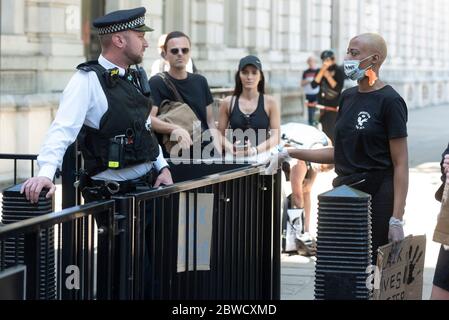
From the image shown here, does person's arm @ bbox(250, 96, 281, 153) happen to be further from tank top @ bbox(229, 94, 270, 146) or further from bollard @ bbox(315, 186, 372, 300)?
bollard @ bbox(315, 186, 372, 300)

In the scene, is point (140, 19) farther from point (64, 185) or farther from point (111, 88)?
point (64, 185)

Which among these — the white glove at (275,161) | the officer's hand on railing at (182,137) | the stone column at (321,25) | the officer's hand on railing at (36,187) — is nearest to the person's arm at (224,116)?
the officer's hand on railing at (182,137)

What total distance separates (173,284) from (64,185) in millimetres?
1106

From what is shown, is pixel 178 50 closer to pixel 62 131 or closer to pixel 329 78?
pixel 62 131

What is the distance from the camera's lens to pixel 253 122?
9281 millimetres

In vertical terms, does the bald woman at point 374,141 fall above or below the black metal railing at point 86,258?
above

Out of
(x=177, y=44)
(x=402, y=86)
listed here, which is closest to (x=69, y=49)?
(x=177, y=44)

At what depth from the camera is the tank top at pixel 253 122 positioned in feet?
30.3

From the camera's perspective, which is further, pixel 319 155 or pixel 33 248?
pixel 319 155

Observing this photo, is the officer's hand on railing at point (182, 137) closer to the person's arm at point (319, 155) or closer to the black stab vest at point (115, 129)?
the person's arm at point (319, 155)

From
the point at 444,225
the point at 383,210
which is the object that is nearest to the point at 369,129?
the point at 383,210

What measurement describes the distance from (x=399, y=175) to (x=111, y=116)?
5.49 ft

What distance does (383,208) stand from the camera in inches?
249
